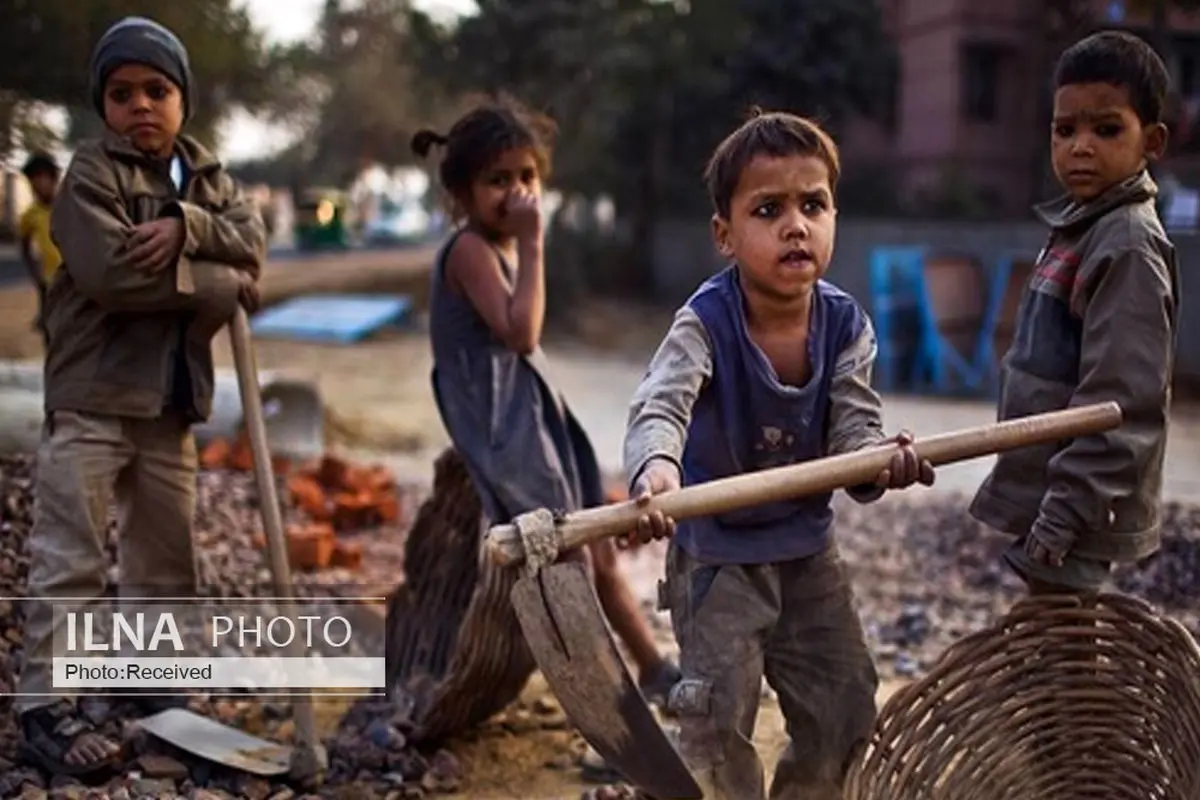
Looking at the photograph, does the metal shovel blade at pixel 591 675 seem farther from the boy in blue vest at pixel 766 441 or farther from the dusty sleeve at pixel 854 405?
the dusty sleeve at pixel 854 405

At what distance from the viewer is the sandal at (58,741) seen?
2.83m

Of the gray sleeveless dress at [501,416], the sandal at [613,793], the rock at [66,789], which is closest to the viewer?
the rock at [66,789]

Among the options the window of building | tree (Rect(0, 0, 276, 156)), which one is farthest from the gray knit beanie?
the window of building

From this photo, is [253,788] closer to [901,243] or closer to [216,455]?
[216,455]

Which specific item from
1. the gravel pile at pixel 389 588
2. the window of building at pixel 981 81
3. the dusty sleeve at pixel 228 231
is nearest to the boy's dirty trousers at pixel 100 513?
the gravel pile at pixel 389 588

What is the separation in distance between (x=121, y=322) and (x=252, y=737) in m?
1.03

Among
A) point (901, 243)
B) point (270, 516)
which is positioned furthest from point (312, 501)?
point (901, 243)

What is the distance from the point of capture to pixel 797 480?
2.07 metres

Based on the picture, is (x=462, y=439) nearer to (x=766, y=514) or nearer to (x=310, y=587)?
(x=766, y=514)

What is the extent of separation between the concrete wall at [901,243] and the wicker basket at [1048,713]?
7.54 m

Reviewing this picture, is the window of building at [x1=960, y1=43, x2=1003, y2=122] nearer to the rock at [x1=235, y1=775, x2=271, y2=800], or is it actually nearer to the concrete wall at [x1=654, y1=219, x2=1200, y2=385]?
the concrete wall at [x1=654, y1=219, x2=1200, y2=385]

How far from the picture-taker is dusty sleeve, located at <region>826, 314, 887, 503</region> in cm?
233

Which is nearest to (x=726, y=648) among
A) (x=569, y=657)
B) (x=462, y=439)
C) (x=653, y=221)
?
(x=569, y=657)

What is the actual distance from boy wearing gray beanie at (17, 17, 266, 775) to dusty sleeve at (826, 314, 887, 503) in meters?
1.50
